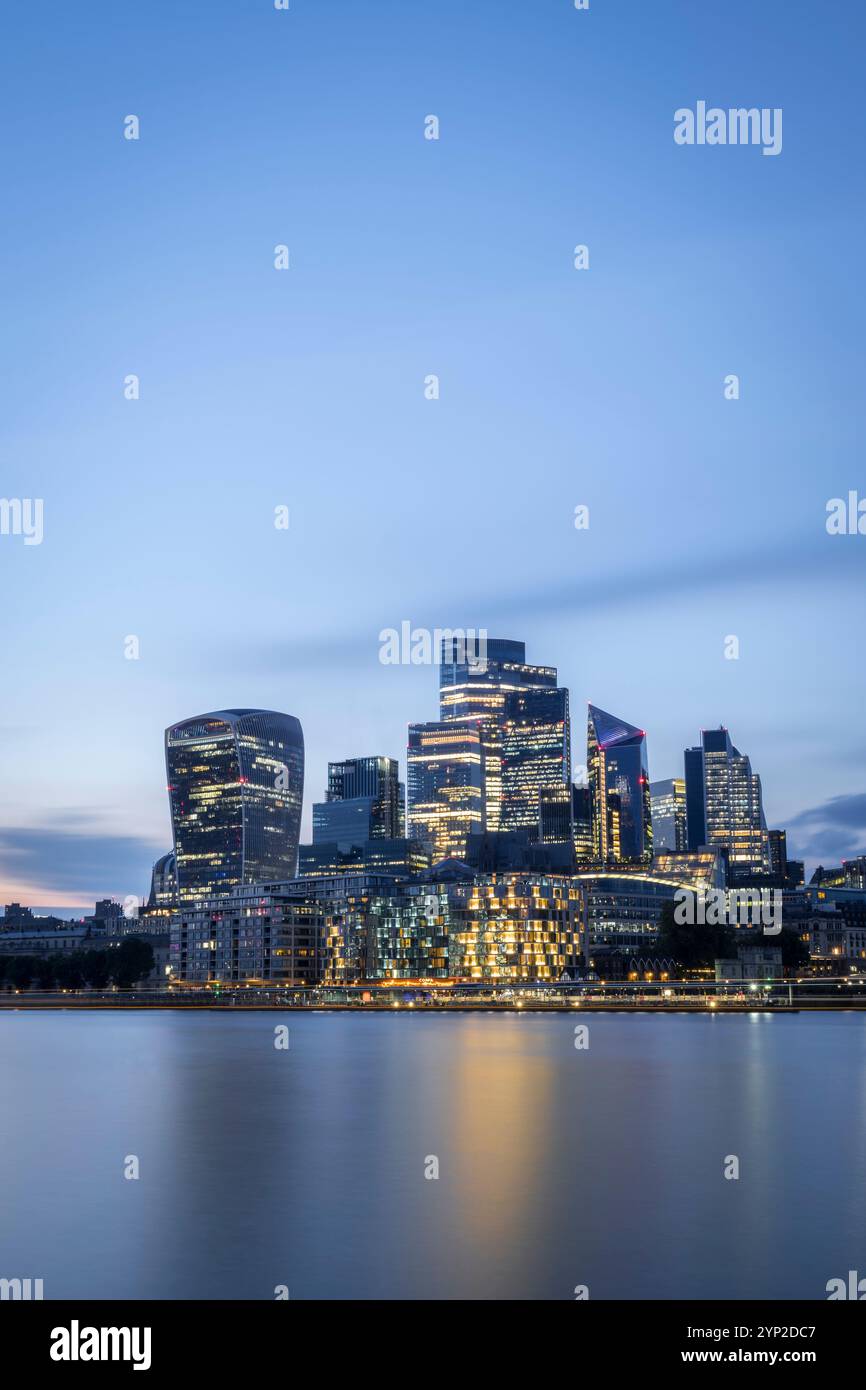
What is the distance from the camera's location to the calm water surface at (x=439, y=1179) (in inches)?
1189

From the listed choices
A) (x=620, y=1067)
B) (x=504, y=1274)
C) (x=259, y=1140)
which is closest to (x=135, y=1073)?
(x=620, y=1067)

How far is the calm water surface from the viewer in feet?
99.1

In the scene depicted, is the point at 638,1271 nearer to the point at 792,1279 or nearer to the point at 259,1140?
the point at 792,1279

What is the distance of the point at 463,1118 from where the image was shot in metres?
58.8

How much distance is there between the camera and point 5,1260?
103ft

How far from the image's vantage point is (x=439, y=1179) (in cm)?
4241
